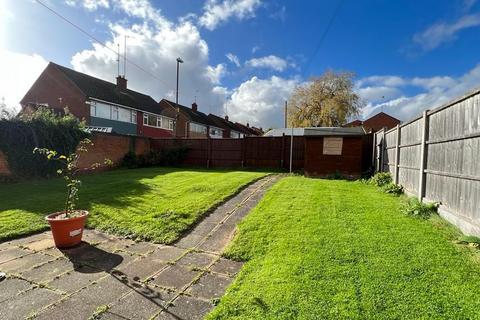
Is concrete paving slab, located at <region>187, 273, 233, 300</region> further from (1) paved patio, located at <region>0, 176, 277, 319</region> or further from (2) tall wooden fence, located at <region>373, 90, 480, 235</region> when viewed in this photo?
(2) tall wooden fence, located at <region>373, 90, 480, 235</region>

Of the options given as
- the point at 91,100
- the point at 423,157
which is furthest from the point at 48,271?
the point at 91,100

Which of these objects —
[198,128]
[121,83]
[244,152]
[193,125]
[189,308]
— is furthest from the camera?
[198,128]

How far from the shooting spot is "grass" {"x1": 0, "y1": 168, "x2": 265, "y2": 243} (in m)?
4.74

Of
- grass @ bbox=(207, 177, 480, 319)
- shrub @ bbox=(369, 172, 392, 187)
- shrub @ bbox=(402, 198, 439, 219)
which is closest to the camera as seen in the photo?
grass @ bbox=(207, 177, 480, 319)

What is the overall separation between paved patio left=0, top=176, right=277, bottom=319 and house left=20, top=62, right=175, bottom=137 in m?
17.1

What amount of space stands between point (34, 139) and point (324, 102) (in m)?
26.0

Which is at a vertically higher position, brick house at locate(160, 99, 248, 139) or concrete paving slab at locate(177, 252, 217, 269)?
brick house at locate(160, 99, 248, 139)

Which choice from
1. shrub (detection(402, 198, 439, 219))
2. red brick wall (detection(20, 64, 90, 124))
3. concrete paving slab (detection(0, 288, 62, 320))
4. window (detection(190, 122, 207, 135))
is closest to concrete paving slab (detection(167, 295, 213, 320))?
concrete paving slab (detection(0, 288, 62, 320))

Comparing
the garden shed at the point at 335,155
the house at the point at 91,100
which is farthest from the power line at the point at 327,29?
the house at the point at 91,100

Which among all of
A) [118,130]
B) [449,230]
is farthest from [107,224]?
[118,130]

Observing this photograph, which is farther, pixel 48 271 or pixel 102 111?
pixel 102 111

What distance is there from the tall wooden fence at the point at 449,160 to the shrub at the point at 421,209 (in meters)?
0.13

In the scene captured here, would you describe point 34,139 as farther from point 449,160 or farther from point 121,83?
point 121,83

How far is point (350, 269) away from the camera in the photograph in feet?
9.60
